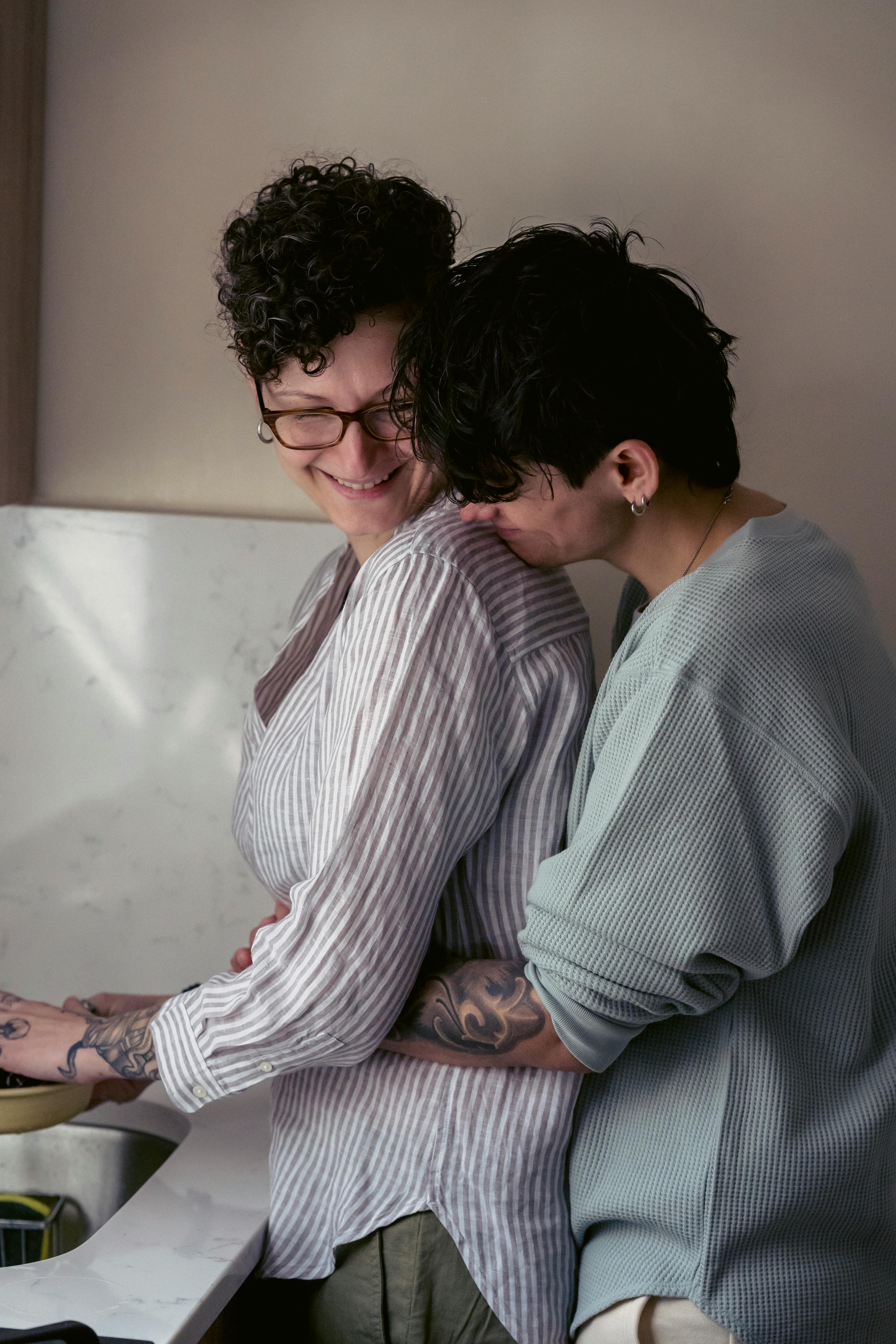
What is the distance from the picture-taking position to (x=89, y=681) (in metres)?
1.47

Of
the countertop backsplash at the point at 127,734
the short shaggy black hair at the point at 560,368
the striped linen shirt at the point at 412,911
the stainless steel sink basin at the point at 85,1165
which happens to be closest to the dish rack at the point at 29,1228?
the stainless steel sink basin at the point at 85,1165

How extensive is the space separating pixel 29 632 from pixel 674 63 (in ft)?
3.56

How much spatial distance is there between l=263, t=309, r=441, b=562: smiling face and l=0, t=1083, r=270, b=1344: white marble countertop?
66cm

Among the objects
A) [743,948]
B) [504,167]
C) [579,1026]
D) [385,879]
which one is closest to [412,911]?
[385,879]

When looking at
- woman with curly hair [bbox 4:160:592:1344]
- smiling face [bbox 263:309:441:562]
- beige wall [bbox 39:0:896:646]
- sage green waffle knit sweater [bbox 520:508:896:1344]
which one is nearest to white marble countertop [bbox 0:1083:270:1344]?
woman with curly hair [bbox 4:160:592:1344]

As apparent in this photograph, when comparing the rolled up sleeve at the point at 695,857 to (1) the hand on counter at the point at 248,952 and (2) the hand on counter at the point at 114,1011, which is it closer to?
(1) the hand on counter at the point at 248,952

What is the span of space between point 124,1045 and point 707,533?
0.69 metres

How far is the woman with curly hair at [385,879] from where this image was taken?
0.85m

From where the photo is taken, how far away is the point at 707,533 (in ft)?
2.96

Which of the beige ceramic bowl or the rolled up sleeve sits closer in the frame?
the rolled up sleeve

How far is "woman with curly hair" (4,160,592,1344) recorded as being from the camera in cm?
85

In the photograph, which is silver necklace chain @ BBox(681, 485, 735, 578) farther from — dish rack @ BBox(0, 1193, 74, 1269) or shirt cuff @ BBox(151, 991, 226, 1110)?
dish rack @ BBox(0, 1193, 74, 1269)

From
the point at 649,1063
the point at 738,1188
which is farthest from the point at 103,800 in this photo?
the point at 738,1188

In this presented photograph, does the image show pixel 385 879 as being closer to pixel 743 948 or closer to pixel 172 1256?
pixel 743 948
